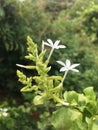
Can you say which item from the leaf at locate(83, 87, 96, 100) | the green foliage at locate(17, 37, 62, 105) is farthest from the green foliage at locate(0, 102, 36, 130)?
the green foliage at locate(17, 37, 62, 105)

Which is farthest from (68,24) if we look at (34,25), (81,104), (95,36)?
(81,104)

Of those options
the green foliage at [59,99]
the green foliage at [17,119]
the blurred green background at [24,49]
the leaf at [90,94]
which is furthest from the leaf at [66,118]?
the blurred green background at [24,49]

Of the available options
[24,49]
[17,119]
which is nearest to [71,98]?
[17,119]

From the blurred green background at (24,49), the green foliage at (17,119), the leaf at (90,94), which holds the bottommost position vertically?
the leaf at (90,94)

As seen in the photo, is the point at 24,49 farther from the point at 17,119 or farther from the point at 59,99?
the point at 59,99

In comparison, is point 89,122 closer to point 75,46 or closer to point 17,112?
point 17,112

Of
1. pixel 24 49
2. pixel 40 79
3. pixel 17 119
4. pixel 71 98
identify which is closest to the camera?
pixel 40 79

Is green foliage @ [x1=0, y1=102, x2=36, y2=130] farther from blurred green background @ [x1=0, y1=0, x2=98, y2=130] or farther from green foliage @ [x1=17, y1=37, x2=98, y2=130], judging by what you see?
green foliage @ [x1=17, y1=37, x2=98, y2=130]

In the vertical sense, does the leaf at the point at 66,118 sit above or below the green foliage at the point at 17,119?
below

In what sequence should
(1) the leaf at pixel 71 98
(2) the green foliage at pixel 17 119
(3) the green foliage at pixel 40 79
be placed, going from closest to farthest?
1. (3) the green foliage at pixel 40 79
2. (1) the leaf at pixel 71 98
3. (2) the green foliage at pixel 17 119

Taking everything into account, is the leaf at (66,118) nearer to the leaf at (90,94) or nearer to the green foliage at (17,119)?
the leaf at (90,94)
